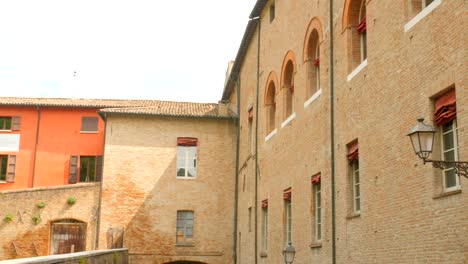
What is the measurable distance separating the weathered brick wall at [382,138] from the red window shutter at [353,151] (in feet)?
0.49

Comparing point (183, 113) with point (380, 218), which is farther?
point (183, 113)

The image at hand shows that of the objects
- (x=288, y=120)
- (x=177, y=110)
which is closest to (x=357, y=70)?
A: (x=288, y=120)

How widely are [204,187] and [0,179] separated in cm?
1085

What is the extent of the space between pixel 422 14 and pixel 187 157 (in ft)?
62.0

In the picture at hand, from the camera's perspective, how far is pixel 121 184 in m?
26.5

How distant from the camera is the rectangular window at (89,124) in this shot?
3194cm

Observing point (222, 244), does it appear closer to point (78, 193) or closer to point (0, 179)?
point (78, 193)

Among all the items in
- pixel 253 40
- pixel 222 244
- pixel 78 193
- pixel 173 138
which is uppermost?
pixel 253 40

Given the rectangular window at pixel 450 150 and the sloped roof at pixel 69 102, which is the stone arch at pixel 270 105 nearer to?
the sloped roof at pixel 69 102

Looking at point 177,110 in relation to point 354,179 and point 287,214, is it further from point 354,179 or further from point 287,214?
point 354,179

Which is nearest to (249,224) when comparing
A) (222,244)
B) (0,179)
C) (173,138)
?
(222,244)

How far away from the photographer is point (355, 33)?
12.4 meters

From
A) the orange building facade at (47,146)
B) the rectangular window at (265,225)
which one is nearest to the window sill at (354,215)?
the rectangular window at (265,225)

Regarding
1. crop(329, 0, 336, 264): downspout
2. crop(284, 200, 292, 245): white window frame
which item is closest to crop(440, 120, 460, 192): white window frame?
crop(329, 0, 336, 264): downspout
